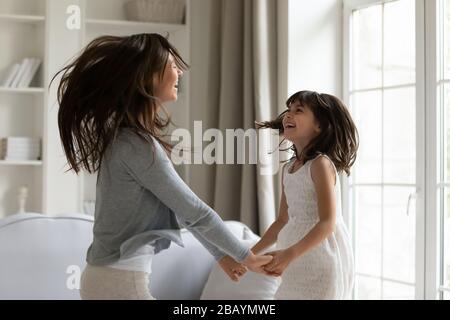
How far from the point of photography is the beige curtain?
345 cm

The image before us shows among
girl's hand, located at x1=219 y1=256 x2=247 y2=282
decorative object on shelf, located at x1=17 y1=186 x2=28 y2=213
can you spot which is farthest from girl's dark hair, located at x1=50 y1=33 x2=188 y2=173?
decorative object on shelf, located at x1=17 y1=186 x2=28 y2=213

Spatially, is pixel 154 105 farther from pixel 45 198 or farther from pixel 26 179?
pixel 26 179

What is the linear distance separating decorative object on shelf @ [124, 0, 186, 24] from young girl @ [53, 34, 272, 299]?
2.27 meters

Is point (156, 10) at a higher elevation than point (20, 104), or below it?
higher

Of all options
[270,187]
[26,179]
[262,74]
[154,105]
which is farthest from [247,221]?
[154,105]

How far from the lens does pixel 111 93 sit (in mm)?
1690

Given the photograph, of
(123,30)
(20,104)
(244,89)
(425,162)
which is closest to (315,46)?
(244,89)

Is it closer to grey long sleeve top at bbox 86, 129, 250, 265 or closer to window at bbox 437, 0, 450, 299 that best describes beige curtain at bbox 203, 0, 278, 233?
window at bbox 437, 0, 450, 299

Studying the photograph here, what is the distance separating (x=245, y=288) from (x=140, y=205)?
103cm

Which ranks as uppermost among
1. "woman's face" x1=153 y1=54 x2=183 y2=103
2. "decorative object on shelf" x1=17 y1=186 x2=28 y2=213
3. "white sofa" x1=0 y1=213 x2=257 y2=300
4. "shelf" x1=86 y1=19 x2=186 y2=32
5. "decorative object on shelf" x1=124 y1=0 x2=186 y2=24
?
"decorative object on shelf" x1=124 y1=0 x2=186 y2=24

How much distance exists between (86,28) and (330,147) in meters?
2.25

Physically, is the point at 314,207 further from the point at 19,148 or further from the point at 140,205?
the point at 19,148
